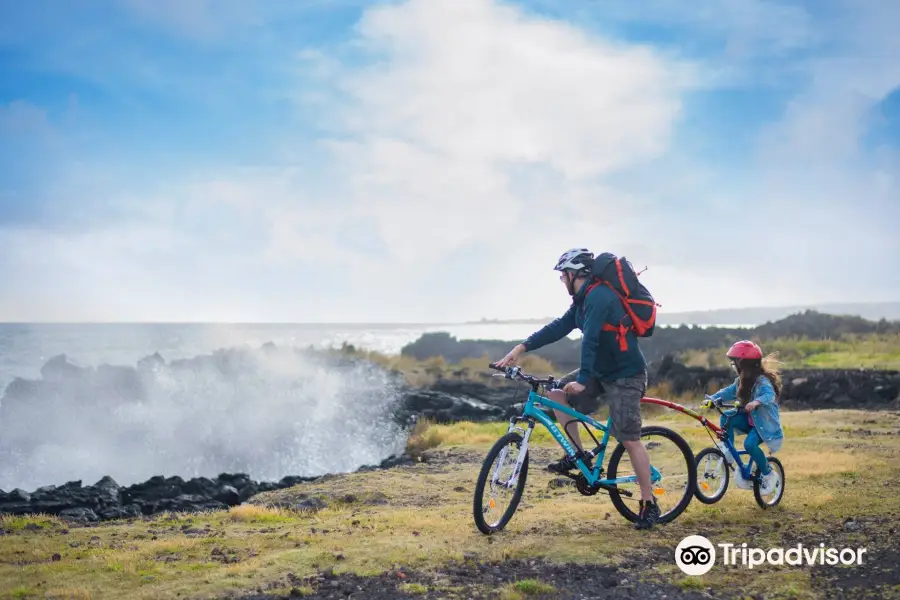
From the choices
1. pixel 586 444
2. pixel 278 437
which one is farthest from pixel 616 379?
pixel 278 437

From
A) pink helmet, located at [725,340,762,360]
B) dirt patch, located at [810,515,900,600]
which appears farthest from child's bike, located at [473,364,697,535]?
dirt patch, located at [810,515,900,600]

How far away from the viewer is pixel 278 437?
2572 cm

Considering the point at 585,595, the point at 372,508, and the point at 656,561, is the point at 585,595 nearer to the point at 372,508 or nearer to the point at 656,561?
the point at 656,561

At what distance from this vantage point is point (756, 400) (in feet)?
25.4

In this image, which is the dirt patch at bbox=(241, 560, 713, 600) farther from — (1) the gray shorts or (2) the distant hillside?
(2) the distant hillside

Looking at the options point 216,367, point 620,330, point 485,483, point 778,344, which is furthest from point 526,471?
point 216,367

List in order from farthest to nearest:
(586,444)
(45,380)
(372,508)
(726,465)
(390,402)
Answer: (45,380)
(390,402)
(586,444)
(372,508)
(726,465)

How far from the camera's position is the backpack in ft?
21.7

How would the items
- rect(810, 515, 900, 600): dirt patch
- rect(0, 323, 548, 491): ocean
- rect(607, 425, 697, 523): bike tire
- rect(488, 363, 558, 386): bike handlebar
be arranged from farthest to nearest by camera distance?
rect(0, 323, 548, 491): ocean, rect(607, 425, 697, 523): bike tire, rect(488, 363, 558, 386): bike handlebar, rect(810, 515, 900, 600): dirt patch

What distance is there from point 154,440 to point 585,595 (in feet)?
80.5

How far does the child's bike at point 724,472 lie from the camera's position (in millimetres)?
8070

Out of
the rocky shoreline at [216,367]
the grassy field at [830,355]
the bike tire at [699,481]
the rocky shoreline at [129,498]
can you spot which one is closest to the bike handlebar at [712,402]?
the bike tire at [699,481]

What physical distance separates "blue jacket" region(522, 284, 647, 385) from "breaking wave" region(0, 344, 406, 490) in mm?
15642

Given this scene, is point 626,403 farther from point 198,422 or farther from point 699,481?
point 198,422
